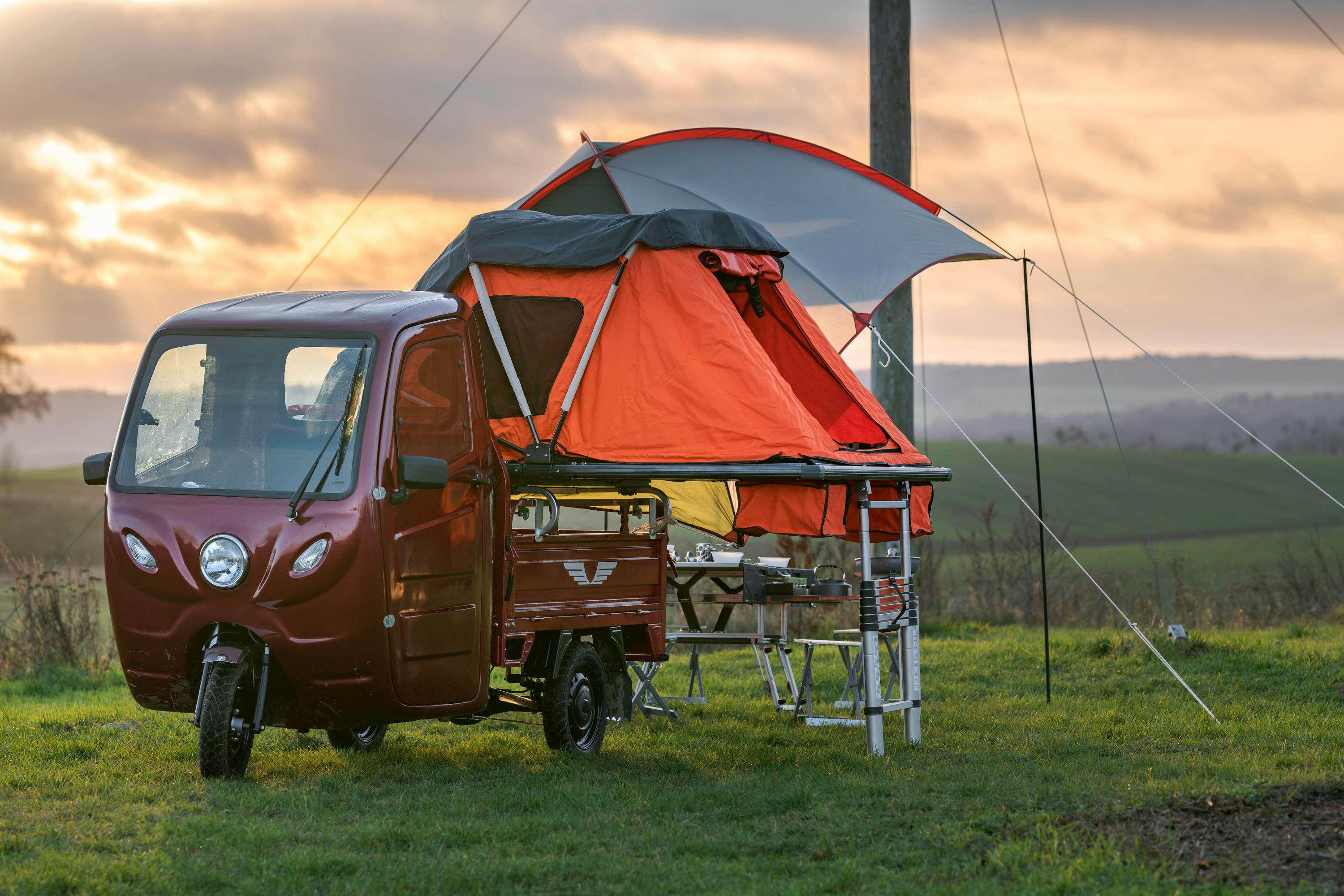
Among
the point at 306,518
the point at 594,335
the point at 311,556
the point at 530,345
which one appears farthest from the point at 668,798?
the point at 530,345

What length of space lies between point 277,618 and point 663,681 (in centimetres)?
616

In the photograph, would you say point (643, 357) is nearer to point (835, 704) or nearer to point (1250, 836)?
point (835, 704)

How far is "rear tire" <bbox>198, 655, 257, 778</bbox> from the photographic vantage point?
289 inches

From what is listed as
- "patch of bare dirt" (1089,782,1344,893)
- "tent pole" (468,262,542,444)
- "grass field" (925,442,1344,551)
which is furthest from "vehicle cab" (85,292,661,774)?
"grass field" (925,442,1344,551)

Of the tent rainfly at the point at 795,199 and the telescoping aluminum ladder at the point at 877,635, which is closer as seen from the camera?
the telescoping aluminum ladder at the point at 877,635

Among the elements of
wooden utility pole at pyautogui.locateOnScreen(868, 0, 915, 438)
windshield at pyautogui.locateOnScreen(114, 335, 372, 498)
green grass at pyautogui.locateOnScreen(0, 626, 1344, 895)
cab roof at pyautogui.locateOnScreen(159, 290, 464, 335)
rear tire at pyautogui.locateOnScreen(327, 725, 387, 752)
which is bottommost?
green grass at pyautogui.locateOnScreen(0, 626, 1344, 895)

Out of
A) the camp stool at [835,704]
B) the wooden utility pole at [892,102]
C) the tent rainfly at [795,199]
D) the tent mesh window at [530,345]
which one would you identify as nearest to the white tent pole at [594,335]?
the tent mesh window at [530,345]

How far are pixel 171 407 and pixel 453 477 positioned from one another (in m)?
1.69

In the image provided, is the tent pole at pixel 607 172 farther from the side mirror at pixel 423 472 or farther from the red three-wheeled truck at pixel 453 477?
the side mirror at pixel 423 472

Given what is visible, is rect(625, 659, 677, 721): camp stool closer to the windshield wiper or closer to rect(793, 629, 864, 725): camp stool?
rect(793, 629, 864, 725): camp stool

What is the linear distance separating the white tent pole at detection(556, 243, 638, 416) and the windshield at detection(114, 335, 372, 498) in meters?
1.85

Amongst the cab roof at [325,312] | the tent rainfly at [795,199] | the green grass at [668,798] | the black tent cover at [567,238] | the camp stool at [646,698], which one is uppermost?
the tent rainfly at [795,199]

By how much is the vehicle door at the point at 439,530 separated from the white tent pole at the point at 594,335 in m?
1.04

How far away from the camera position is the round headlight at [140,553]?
7.60 metres
